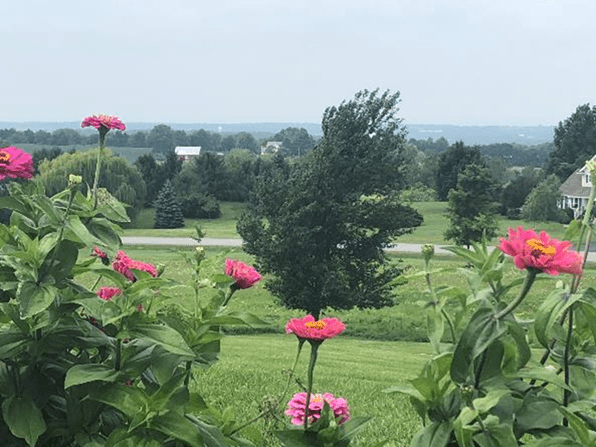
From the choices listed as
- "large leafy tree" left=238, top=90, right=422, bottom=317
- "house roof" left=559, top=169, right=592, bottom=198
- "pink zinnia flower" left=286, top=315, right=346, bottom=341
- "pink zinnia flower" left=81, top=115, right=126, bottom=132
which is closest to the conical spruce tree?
"house roof" left=559, top=169, right=592, bottom=198

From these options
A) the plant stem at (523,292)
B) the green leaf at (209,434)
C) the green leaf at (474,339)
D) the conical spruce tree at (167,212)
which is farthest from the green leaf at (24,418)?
the conical spruce tree at (167,212)

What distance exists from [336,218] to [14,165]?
13795 millimetres

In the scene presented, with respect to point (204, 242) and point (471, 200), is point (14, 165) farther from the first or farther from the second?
point (204, 242)

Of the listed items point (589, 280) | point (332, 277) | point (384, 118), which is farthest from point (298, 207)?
point (589, 280)

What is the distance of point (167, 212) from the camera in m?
44.1

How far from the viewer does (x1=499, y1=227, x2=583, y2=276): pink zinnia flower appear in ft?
4.82

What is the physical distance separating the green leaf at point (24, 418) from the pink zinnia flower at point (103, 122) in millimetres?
910

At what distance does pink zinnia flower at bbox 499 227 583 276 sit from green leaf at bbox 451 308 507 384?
0.42ft

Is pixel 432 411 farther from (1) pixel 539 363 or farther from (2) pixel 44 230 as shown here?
(2) pixel 44 230

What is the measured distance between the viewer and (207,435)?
5.94 ft

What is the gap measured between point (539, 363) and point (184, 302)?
16.7m

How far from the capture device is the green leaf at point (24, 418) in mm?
1721

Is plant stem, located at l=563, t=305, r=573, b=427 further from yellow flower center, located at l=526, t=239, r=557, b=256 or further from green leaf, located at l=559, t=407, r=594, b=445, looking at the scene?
yellow flower center, located at l=526, t=239, r=557, b=256

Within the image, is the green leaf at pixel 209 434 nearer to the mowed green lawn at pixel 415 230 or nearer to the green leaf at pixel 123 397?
the green leaf at pixel 123 397
